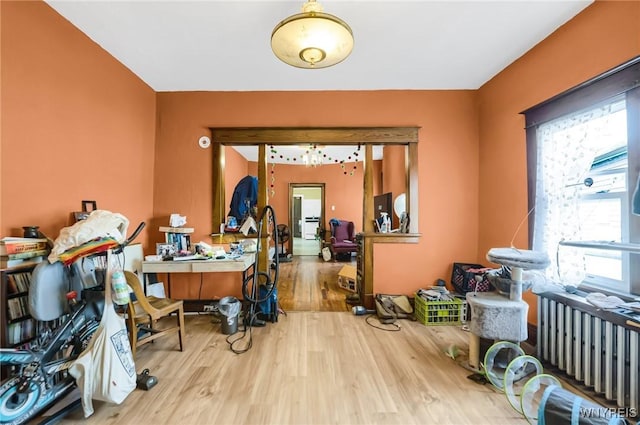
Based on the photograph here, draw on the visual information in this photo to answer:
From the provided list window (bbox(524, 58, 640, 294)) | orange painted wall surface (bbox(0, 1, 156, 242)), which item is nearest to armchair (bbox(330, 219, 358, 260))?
window (bbox(524, 58, 640, 294))

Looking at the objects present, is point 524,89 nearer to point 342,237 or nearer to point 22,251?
point 22,251

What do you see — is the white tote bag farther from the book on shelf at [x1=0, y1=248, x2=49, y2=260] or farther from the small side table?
the small side table

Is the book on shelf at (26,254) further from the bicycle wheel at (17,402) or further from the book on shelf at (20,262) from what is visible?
the bicycle wheel at (17,402)

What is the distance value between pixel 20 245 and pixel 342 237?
5.85 metres

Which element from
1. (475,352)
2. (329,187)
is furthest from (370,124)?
(329,187)

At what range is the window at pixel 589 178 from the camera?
5.59ft

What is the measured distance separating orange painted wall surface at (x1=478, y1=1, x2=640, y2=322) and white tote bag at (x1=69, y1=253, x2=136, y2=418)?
344 centimetres

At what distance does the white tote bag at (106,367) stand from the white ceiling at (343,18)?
7.07ft

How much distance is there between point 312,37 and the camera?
65.2 inches

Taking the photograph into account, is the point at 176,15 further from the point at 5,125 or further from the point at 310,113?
the point at 310,113

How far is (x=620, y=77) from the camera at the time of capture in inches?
68.1

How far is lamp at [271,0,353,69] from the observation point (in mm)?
1591

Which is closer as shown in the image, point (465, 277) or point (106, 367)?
point (106, 367)

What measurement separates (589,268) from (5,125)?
4475 mm
